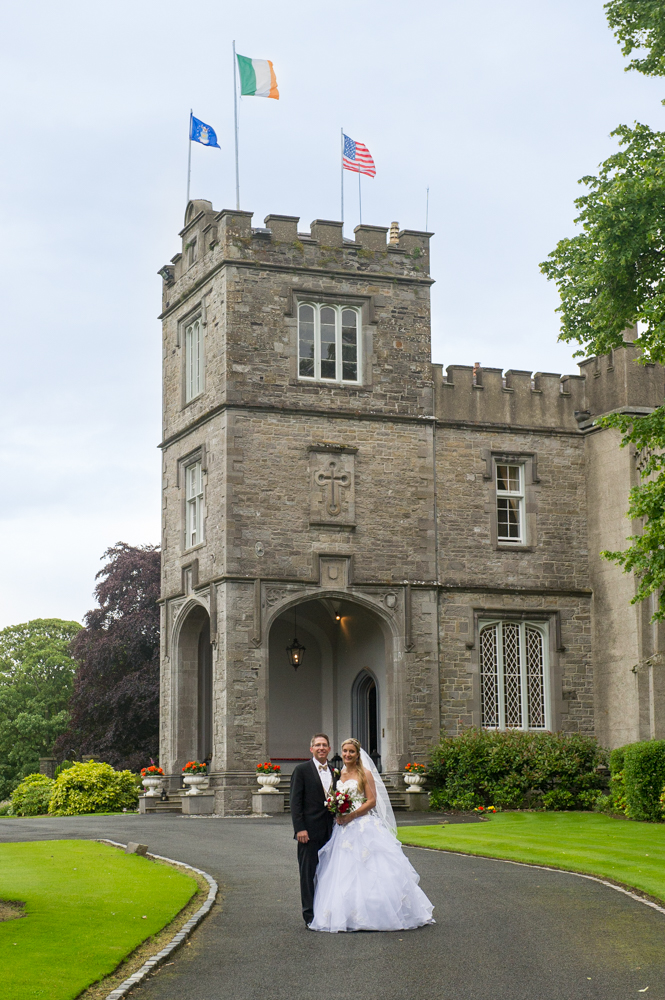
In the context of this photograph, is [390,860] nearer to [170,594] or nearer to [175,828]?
[175,828]

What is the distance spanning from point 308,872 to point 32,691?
1990 inches

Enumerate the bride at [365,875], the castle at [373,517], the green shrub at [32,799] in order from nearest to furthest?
the bride at [365,875], the castle at [373,517], the green shrub at [32,799]

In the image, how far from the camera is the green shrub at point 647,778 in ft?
70.5

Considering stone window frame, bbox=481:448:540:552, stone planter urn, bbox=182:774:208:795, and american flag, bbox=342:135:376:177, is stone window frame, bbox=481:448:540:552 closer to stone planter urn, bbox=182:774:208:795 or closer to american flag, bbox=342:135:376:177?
american flag, bbox=342:135:376:177

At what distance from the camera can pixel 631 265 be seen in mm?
19109

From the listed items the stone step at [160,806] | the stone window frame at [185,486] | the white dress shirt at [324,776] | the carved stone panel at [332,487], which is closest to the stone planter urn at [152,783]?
the stone step at [160,806]

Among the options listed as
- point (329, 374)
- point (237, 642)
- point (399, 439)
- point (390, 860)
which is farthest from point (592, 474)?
point (390, 860)

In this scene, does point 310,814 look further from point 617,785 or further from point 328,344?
point 328,344

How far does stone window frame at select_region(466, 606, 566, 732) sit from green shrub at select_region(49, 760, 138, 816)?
8.35m

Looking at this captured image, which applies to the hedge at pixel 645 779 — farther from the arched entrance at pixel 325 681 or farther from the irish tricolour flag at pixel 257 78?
the irish tricolour flag at pixel 257 78

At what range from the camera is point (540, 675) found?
91.2 feet

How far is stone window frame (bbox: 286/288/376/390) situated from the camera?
88.2 ft

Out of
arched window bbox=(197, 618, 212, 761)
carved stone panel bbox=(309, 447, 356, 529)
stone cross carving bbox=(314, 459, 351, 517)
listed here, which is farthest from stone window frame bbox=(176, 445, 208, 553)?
stone cross carving bbox=(314, 459, 351, 517)

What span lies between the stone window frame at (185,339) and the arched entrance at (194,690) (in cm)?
469
